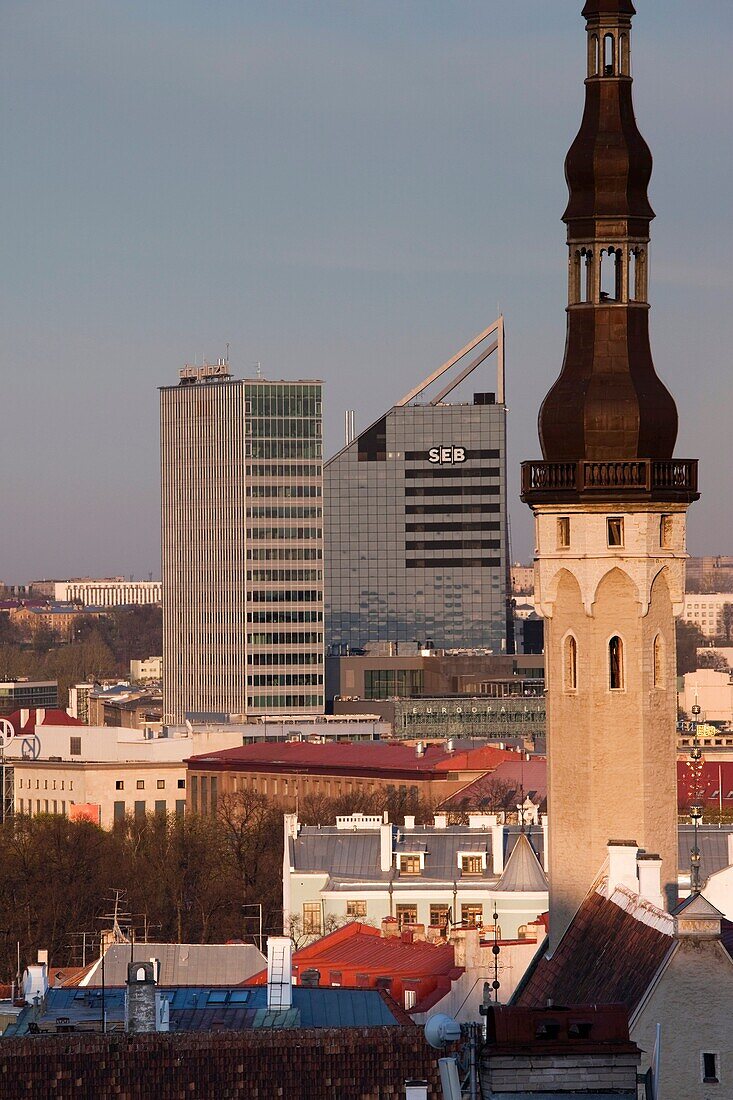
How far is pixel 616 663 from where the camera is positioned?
6575 cm

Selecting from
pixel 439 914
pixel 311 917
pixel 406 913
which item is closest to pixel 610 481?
pixel 439 914

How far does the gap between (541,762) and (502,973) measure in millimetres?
108430

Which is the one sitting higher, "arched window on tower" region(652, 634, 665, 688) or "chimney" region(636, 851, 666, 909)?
"arched window on tower" region(652, 634, 665, 688)

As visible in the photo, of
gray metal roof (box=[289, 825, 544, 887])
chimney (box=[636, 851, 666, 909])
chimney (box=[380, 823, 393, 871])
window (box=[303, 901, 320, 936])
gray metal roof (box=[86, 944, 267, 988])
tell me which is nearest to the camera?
chimney (box=[636, 851, 666, 909])

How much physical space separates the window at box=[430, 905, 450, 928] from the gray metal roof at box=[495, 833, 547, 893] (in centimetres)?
351

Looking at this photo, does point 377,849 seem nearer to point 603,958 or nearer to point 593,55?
point 593,55

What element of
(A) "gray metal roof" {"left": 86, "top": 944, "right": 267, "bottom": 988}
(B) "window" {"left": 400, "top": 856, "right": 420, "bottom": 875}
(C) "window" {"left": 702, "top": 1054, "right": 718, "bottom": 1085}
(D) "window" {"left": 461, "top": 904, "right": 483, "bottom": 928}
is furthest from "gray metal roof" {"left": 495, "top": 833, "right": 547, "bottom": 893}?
(C) "window" {"left": 702, "top": 1054, "right": 718, "bottom": 1085}

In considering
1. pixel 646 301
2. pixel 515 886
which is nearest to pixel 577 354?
pixel 646 301

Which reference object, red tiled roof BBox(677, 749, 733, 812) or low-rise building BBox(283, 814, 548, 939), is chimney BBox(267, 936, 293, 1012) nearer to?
low-rise building BBox(283, 814, 548, 939)

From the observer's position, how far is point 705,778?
624ft

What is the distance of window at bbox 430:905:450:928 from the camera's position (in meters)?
112

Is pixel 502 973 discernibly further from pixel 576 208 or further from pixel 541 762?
pixel 541 762

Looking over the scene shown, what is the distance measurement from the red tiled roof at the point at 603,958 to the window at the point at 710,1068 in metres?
1.32

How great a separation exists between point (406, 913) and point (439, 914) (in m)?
1.65
